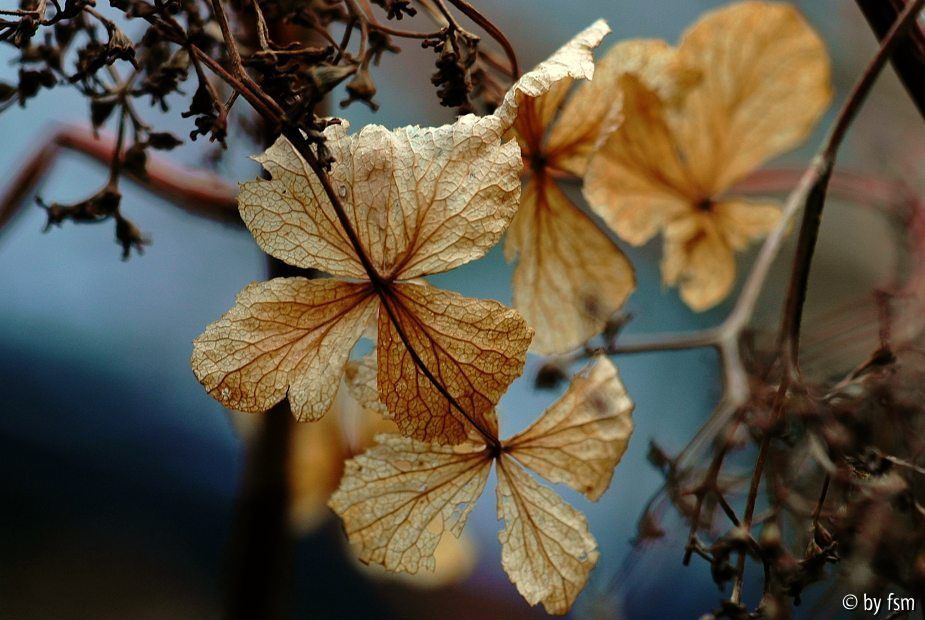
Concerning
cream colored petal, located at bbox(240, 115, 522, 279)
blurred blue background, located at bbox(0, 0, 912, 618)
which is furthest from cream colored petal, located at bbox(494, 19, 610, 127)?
blurred blue background, located at bbox(0, 0, 912, 618)

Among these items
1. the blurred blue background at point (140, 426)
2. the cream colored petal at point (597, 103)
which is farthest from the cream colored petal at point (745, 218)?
the blurred blue background at point (140, 426)

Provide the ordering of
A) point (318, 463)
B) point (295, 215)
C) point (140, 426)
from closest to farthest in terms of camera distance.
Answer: point (295, 215) → point (318, 463) → point (140, 426)

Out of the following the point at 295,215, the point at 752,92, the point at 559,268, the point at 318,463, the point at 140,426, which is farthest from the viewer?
the point at 140,426

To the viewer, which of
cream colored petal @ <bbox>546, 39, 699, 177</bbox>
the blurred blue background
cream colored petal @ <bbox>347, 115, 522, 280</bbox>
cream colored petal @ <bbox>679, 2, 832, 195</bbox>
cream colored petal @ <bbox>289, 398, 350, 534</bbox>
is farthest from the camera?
the blurred blue background

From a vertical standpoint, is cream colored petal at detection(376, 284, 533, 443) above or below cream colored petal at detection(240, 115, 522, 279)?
below

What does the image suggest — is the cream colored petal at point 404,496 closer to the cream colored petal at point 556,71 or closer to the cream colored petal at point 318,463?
the cream colored petal at point 556,71

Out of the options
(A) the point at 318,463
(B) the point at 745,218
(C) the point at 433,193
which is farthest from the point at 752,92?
(A) the point at 318,463

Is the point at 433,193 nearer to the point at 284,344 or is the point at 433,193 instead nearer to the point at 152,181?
the point at 284,344

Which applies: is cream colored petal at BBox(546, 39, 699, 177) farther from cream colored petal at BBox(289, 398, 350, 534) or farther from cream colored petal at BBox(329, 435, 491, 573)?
cream colored petal at BBox(289, 398, 350, 534)
